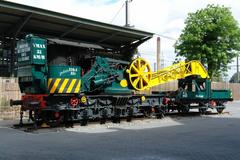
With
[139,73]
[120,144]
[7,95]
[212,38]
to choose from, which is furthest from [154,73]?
[212,38]

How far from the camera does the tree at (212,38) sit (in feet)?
121

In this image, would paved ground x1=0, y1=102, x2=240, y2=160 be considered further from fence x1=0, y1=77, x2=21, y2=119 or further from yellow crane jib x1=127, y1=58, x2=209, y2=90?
fence x1=0, y1=77, x2=21, y2=119

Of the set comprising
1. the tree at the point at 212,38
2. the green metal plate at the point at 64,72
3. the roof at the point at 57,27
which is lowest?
the green metal plate at the point at 64,72

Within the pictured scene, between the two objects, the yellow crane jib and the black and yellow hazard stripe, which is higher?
the yellow crane jib

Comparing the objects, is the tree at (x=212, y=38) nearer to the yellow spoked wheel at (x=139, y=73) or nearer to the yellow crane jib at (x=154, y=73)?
the yellow crane jib at (x=154, y=73)

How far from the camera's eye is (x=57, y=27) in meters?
19.2

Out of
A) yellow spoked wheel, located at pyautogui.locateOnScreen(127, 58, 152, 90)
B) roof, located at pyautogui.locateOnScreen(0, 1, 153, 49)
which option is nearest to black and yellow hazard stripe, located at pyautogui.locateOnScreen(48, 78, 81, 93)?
yellow spoked wheel, located at pyautogui.locateOnScreen(127, 58, 152, 90)

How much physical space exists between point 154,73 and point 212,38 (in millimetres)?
21515

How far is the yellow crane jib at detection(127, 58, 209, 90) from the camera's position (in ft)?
55.0

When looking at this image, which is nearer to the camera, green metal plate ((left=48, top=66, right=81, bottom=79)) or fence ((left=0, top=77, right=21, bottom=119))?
green metal plate ((left=48, top=66, right=81, bottom=79))

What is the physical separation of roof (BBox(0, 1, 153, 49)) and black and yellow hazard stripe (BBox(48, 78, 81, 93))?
485cm

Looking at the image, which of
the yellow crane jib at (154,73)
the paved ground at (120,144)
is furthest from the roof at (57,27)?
the paved ground at (120,144)

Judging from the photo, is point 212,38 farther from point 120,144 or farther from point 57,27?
point 120,144

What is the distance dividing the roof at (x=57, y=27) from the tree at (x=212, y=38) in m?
15.8
